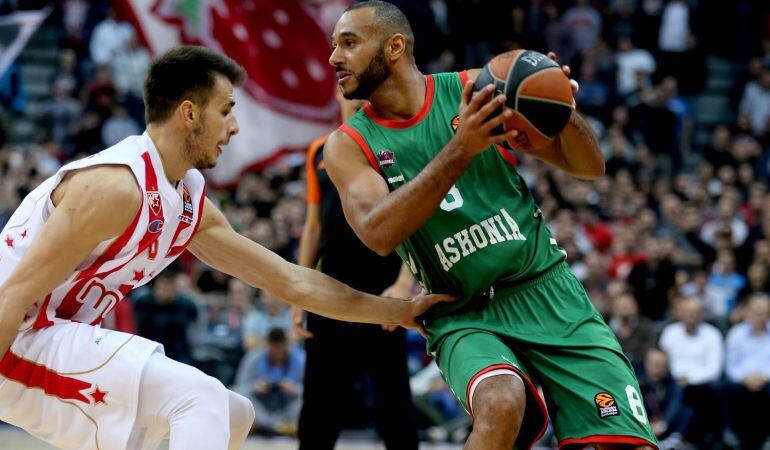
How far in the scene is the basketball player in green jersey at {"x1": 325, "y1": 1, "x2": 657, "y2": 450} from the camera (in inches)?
173

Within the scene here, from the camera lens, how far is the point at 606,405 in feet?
14.9

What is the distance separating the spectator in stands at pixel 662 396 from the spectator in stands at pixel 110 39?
1021cm

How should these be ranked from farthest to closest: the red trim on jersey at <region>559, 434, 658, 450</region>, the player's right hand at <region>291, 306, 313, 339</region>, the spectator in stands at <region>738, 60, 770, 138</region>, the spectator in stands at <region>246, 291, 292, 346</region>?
the spectator in stands at <region>738, 60, 770, 138</region> < the spectator in stands at <region>246, 291, 292, 346</region> < the player's right hand at <region>291, 306, 313, 339</region> < the red trim on jersey at <region>559, 434, 658, 450</region>

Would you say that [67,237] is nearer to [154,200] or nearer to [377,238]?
[154,200]

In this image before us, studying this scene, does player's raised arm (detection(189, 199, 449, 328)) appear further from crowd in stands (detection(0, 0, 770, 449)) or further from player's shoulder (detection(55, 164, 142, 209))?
crowd in stands (detection(0, 0, 770, 449))

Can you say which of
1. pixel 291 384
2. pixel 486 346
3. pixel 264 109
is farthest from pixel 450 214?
pixel 264 109

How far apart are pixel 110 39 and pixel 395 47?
1340 cm

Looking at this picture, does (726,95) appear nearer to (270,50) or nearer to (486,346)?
(270,50)

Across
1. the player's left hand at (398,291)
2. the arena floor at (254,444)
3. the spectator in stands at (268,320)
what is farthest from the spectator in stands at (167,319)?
the player's left hand at (398,291)

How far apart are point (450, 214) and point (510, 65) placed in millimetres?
716

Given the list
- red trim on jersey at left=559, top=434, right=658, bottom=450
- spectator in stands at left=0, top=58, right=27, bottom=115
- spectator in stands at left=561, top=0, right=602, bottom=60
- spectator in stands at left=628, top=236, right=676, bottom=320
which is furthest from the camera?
spectator in stands at left=561, top=0, right=602, bottom=60

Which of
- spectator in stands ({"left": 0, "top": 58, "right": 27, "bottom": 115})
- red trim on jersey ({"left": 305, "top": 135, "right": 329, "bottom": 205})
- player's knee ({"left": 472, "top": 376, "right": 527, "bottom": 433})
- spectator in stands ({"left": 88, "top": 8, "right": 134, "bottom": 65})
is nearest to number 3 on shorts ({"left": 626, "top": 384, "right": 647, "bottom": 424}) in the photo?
player's knee ({"left": 472, "top": 376, "right": 527, "bottom": 433})

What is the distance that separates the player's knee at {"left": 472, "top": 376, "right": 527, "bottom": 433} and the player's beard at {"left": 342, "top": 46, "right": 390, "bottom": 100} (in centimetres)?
139

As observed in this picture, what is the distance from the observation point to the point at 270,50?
1577cm
